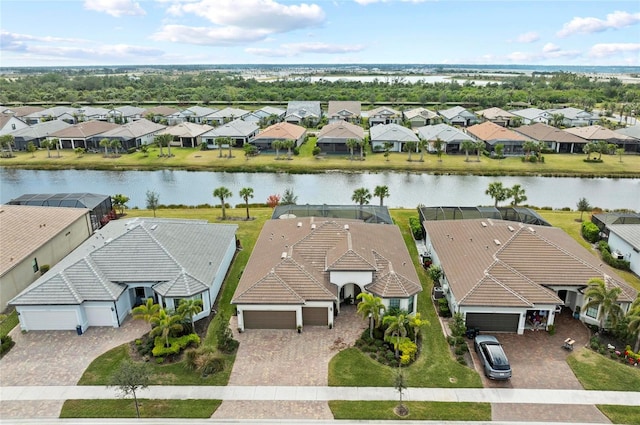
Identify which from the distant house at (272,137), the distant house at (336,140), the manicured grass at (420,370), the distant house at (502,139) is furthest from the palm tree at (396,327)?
the distant house at (502,139)

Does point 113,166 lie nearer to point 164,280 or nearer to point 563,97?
point 164,280

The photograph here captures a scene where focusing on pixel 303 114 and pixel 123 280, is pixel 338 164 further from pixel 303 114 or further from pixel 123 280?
pixel 123 280

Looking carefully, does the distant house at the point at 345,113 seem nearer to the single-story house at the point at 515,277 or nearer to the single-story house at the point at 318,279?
the single-story house at the point at 515,277

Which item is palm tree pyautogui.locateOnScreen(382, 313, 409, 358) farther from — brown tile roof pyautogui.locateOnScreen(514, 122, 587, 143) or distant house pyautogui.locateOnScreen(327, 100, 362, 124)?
distant house pyautogui.locateOnScreen(327, 100, 362, 124)

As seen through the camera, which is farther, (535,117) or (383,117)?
(383,117)

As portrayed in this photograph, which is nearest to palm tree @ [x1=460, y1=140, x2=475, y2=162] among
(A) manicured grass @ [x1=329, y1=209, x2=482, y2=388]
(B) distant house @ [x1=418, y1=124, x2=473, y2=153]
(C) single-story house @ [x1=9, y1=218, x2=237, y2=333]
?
(B) distant house @ [x1=418, y1=124, x2=473, y2=153]

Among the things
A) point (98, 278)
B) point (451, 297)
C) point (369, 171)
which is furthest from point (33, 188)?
point (451, 297)

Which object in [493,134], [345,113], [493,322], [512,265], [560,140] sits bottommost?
[493,322]

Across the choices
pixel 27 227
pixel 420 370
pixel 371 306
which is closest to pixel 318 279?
pixel 371 306
